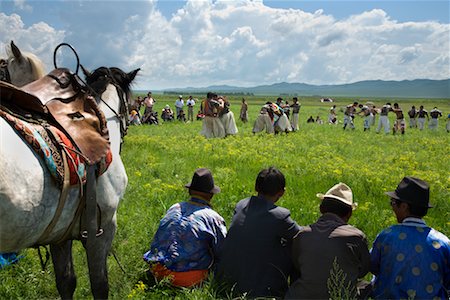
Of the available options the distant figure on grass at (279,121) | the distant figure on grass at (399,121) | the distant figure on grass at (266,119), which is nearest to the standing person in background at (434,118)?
the distant figure on grass at (399,121)

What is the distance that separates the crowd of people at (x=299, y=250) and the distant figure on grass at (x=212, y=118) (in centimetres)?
1318

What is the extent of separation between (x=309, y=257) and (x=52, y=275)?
9.86 ft

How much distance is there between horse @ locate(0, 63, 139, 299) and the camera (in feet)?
8.41

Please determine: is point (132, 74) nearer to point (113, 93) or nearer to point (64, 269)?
point (113, 93)

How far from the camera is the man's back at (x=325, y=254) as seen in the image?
3.61 meters

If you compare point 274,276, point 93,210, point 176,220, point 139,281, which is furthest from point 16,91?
point 274,276

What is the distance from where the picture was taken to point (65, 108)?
3436 mm

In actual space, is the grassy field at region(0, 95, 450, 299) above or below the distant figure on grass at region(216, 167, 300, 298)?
below

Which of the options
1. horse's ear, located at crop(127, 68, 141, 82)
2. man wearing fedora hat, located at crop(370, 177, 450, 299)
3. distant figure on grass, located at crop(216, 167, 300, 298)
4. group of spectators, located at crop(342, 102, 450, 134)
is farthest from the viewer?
group of spectators, located at crop(342, 102, 450, 134)

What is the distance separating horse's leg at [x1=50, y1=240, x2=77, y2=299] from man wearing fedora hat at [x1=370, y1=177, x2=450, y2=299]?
289 cm

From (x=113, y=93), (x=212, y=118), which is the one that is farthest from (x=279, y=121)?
(x=113, y=93)

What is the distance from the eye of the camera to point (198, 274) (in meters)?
4.45

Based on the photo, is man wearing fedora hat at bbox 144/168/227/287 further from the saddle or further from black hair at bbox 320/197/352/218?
the saddle

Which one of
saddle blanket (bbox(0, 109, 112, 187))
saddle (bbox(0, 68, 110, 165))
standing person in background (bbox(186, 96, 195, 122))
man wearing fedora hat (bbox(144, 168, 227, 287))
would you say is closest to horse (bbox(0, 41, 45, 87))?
saddle (bbox(0, 68, 110, 165))
